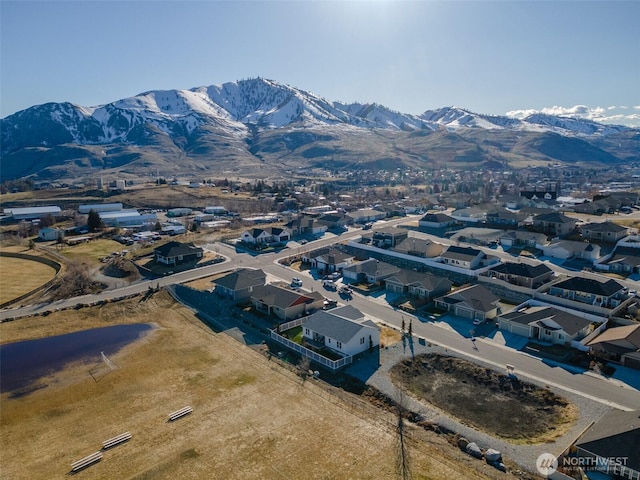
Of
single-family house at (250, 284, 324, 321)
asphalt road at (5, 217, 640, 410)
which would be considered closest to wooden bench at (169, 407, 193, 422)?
single-family house at (250, 284, 324, 321)

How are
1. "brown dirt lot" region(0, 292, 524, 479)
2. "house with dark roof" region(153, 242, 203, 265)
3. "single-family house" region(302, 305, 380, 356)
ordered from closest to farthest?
1. "brown dirt lot" region(0, 292, 524, 479)
2. "single-family house" region(302, 305, 380, 356)
3. "house with dark roof" region(153, 242, 203, 265)

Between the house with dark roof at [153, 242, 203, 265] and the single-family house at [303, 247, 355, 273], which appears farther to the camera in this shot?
the house with dark roof at [153, 242, 203, 265]

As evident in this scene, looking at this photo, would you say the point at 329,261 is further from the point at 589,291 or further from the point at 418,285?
the point at 589,291

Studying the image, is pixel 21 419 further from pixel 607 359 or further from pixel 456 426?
pixel 607 359

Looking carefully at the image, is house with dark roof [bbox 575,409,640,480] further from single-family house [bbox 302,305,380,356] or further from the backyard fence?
single-family house [bbox 302,305,380,356]

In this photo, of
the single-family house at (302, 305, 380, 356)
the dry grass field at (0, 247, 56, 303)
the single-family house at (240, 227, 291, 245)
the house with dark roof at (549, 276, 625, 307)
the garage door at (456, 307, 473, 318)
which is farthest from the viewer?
the single-family house at (240, 227, 291, 245)

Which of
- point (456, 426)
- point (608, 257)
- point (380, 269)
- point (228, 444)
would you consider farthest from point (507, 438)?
point (608, 257)

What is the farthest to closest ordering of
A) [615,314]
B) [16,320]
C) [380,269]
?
[380,269], [16,320], [615,314]
